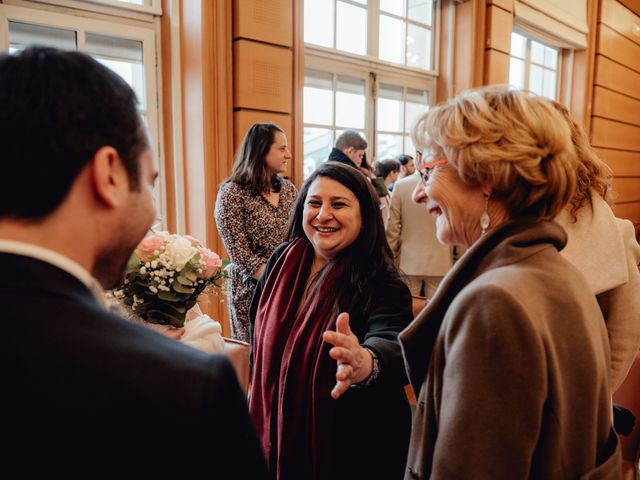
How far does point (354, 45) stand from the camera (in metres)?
4.60

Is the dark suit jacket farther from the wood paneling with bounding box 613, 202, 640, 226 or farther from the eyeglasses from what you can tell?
the wood paneling with bounding box 613, 202, 640, 226

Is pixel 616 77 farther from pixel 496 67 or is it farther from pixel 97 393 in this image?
pixel 97 393

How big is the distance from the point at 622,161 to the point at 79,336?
9.72 m

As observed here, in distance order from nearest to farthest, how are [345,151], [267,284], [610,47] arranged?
[267,284] → [345,151] → [610,47]

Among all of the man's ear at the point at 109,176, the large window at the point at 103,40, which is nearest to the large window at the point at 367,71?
the large window at the point at 103,40

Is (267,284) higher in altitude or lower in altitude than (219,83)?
lower

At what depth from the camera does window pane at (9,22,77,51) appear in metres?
2.86

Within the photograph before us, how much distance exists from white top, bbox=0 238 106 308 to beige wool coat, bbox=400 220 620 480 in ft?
1.95

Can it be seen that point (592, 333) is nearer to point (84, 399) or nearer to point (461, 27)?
point (84, 399)

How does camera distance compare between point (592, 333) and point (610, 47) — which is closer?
point (592, 333)

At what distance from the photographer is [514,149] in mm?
933

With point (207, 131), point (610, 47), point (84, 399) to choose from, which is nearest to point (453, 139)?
A: point (84, 399)

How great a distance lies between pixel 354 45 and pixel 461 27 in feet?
4.86

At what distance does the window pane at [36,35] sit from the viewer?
2.86 meters
